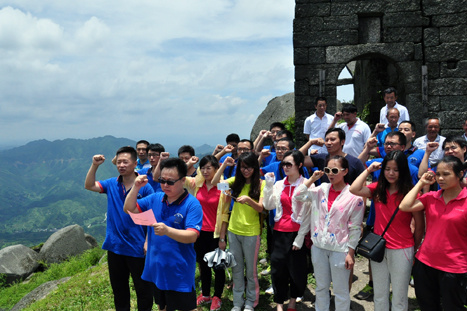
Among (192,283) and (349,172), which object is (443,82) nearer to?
(349,172)

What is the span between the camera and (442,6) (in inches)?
369

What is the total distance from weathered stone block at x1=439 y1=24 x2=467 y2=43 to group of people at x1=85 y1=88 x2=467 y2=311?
16.0ft

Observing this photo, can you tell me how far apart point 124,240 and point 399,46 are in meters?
8.65

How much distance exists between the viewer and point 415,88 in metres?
9.56

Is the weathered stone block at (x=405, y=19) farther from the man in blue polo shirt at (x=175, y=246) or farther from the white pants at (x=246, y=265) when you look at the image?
the man in blue polo shirt at (x=175, y=246)

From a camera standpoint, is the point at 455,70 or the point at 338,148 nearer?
the point at 338,148

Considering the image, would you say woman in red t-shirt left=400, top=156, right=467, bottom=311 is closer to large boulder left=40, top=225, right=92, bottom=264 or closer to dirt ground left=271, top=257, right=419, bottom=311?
dirt ground left=271, top=257, right=419, bottom=311

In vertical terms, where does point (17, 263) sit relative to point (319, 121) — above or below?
below

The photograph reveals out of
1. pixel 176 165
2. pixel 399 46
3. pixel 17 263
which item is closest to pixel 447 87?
pixel 399 46

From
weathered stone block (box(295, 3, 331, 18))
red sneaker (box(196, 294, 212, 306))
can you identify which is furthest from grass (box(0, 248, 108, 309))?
weathered stone block (box(295, 3, 331, 18))

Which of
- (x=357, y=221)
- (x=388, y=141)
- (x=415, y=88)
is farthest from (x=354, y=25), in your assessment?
(x=357, y=221)

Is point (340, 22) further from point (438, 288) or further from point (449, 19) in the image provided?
point (438, 288)

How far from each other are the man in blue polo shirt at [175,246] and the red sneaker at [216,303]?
1.45 meters

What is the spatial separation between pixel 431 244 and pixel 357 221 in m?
0.79
